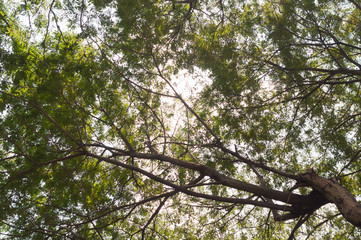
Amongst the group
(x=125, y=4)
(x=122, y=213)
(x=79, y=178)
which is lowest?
(x=122, y=213)

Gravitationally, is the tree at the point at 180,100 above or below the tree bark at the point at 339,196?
above

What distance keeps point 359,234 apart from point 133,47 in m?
5.39

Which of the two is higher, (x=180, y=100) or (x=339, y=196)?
(x=180, y=100)

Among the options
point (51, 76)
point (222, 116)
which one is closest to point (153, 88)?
point (222, 116)

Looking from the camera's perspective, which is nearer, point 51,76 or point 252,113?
point 51,76

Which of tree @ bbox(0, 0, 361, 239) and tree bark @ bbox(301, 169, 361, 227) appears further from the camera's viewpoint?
tree @ bbox(0, 0, 361, 239)

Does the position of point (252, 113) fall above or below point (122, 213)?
above

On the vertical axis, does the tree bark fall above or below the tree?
below

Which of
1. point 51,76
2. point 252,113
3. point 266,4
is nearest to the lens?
point 51,76

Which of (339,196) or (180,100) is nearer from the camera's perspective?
(339,196)

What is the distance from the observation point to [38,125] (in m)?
5.06

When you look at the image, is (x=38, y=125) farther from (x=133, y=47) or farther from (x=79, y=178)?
(x=133, y=47)

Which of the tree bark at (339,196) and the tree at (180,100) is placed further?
the tree at (180,100)

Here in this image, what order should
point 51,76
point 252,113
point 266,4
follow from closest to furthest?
point 51,76 → point 252,113 → point 266,4
